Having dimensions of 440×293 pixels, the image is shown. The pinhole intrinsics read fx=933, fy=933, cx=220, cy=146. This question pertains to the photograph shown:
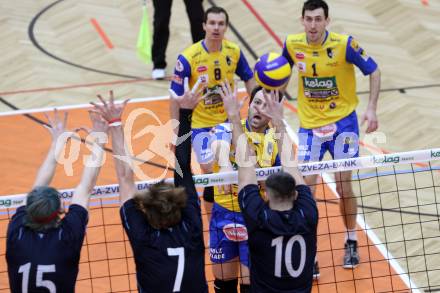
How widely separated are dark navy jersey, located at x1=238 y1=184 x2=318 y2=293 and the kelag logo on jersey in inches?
130

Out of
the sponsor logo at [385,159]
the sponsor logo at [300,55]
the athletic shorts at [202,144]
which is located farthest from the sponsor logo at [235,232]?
the sponsor logo at [300,55]

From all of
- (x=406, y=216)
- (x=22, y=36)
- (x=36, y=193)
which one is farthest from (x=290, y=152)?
(x=22, y=36)

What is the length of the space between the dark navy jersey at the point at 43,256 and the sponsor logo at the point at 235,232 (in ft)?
6.98

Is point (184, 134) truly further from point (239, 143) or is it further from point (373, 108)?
point (373, 108)

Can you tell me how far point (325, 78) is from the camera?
9.45 meters

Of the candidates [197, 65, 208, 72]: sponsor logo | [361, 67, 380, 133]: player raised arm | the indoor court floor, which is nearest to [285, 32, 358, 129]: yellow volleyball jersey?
[361, 67, 380, 133]: player raised arm

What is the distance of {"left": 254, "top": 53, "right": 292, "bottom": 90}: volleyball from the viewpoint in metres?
8.94

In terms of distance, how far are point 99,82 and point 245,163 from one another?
24.5ft

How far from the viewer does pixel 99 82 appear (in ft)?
45.1

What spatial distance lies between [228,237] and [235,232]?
0.28 ft

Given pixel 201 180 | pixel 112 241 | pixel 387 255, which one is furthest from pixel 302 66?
pixel 112 241

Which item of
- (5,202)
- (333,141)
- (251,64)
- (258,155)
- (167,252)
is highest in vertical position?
(251,64)

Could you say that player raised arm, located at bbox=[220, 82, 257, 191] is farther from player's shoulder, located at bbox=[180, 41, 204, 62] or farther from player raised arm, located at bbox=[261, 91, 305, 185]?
player's shoulder, located at bbox=[180, 41, 204, 62]

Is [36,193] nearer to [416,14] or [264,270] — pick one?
[264,270]
